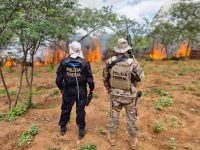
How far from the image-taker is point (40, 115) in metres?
11.1

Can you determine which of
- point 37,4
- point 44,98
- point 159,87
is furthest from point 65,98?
point 159,87

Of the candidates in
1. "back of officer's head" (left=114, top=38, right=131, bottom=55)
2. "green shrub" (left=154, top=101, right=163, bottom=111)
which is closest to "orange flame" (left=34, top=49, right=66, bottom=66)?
"green shrub" (left=154, top=101, right=163, bottom=111)

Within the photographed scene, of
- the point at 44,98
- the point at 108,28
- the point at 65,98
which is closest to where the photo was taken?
the point at 65,98

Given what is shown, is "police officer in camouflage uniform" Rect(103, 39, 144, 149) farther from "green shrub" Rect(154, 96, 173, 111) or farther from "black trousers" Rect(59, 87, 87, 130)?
"green shrub" Rect(154, 96, 173, 111)

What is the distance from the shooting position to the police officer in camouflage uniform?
838 cm

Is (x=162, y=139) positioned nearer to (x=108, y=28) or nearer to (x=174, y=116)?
(x=174, y=116)

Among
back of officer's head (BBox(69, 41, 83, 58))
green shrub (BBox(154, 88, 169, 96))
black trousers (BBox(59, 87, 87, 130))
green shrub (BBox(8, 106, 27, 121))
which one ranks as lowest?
green shrub (BBox(8, 106, 27, 121))

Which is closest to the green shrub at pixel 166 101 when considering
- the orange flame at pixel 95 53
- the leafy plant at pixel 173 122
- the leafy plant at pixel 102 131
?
the leafy plant at pixel 173 122

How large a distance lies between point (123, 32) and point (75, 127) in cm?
1553

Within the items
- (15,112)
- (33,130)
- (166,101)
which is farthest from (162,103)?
(15,112)

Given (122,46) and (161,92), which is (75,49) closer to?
(122,46)

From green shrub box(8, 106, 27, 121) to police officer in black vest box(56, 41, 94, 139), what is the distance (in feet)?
7.83

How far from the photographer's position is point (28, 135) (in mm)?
9539

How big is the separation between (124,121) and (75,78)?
242cm
